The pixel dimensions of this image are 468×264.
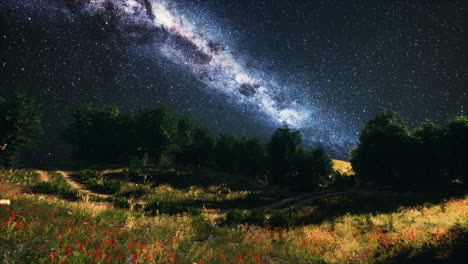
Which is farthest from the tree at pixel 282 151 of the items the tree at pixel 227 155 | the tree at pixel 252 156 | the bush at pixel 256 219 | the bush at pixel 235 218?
the bush at pixel 235 218

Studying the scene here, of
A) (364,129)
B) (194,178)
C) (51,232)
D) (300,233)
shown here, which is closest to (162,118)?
(194,178)

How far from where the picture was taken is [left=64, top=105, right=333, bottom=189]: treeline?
5253 centimetres

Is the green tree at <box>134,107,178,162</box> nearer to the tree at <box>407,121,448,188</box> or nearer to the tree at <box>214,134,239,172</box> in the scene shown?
the tree at <box>214,134,239,172</box>

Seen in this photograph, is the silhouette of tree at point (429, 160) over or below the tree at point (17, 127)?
below

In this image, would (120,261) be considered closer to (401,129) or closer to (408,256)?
(408,256)

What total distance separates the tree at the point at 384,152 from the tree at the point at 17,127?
54997 mm

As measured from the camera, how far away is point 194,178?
41.2m

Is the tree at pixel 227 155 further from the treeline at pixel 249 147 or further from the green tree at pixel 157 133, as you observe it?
the green tree at pixel 157 133

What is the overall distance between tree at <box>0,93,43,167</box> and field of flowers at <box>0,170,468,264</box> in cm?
4090

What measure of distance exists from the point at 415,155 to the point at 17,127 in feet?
199

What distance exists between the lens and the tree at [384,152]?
128 feet

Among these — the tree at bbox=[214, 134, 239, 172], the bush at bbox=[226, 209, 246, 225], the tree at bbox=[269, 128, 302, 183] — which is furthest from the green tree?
the bush at bbox=[226, 209, 246, 225]

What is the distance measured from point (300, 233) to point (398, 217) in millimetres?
9930

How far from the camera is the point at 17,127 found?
42500 mm
